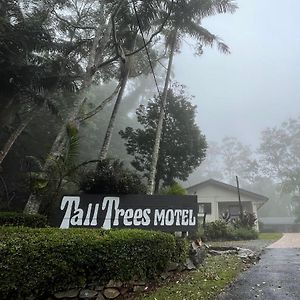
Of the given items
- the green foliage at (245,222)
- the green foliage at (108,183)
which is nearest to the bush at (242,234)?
the green foliage at (245,222)

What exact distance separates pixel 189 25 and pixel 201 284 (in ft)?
43.8

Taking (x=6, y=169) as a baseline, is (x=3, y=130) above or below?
above

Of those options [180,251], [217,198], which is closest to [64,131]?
[180,251]

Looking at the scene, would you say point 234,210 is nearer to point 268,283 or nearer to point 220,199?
point 220,199

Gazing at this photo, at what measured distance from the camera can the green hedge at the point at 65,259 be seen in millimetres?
4184

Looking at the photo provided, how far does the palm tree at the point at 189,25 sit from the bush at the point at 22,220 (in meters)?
6.77

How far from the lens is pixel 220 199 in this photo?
2673 cm

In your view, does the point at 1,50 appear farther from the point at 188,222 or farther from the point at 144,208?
the point at 188,222

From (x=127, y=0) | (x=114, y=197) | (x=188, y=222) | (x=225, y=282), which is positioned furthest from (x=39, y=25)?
(x=225, y=282)

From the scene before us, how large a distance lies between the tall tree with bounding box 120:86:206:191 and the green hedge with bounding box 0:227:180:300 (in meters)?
10.5

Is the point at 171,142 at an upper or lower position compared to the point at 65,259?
upper

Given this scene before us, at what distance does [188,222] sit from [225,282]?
1925 mm

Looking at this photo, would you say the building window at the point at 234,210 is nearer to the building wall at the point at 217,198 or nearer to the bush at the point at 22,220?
the building wall at the point at 217,198

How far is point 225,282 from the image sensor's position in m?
6.49
